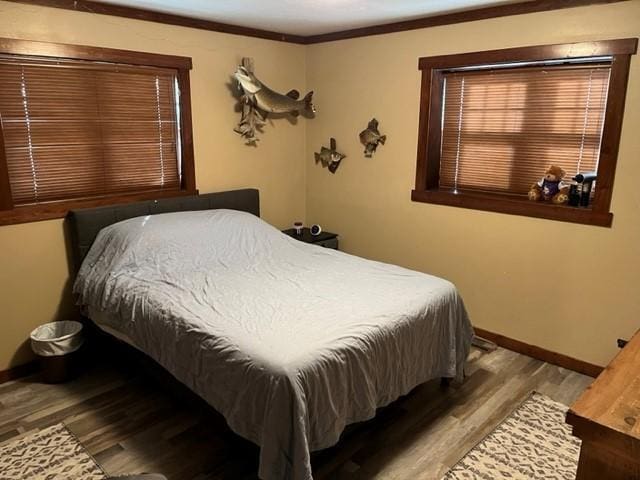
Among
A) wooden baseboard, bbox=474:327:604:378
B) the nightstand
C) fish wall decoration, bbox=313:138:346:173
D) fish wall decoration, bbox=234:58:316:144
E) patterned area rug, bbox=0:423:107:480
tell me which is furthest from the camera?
fish wall decoration, bbox=313:138:346:173

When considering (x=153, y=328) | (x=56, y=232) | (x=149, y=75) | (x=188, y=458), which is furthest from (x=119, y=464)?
(x=149, y=75)

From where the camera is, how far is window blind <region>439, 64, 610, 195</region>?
295cm

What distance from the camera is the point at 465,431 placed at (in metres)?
2.49

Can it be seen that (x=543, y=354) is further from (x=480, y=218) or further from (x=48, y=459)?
(x=48, y=459)

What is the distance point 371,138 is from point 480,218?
1094mm

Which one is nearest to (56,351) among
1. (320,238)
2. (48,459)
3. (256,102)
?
(48,459)


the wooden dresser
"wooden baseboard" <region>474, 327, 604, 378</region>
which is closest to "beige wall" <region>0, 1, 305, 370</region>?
"wooden baseboard" <region>474, 327, 604, 378</region>

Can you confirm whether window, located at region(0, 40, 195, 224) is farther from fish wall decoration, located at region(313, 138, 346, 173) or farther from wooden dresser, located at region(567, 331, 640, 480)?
wooden dresser, located at region(567, 331, 640, 480)

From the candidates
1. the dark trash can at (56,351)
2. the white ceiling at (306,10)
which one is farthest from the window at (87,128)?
the dark trash can at (56,351)

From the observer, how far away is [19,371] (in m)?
2.98

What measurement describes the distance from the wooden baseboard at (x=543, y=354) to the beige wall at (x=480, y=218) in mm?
46

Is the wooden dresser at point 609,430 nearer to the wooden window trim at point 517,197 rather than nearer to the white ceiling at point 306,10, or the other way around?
the wooden window trim at point 517,197

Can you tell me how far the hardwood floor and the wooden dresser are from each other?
1.19 m

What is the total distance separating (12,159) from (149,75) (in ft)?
3.43
